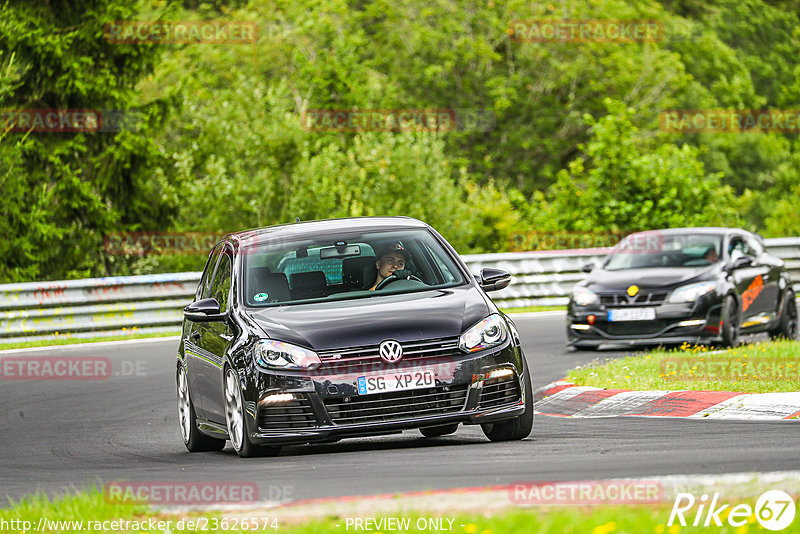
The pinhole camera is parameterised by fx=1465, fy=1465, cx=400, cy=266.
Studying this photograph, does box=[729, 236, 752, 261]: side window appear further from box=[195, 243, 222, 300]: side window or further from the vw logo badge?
the vw logo badge

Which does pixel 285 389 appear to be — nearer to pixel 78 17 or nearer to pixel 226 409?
pixel 226 409

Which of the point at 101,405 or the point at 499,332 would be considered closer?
the point at 499,332

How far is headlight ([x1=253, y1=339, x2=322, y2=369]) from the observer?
29.5 feet

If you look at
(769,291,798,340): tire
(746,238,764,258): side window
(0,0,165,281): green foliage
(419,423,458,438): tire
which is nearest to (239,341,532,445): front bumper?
(419,423,458,438): tire

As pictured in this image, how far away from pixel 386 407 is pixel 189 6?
59.7m

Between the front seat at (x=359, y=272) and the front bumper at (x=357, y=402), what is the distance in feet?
4.30

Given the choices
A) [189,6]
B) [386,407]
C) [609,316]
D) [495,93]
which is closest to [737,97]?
[495,93]

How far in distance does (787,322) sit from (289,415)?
1120 centimetres

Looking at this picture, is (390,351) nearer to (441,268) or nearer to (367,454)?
(367,454)

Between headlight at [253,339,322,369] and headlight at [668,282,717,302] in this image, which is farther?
headlight at [668,282,717,302]

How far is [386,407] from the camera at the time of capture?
9008 millimetres

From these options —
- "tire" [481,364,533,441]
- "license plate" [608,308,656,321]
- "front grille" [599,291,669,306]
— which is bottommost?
"license plate" [608,308,656,321]

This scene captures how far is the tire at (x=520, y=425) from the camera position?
962 centimetres

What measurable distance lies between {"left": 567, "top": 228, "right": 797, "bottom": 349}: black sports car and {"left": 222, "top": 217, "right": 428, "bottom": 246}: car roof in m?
6.61
